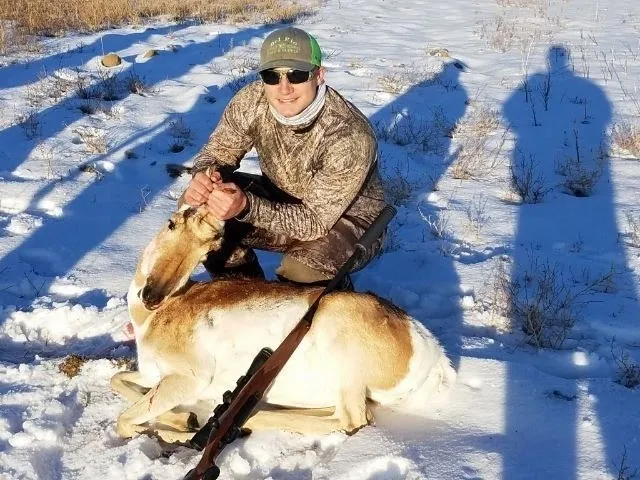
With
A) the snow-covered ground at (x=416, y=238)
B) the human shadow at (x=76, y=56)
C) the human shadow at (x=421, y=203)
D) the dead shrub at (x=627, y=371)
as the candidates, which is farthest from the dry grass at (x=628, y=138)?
the human shadow at (x=76, y=56)

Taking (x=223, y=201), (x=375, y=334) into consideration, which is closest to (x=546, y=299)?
(x=375, y=334)

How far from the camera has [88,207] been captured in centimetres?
596

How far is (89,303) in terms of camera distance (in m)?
4.52

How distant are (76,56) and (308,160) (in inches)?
312

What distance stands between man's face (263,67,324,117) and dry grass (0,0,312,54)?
28.1ft

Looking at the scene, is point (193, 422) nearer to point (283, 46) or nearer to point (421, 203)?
point (283, 46)

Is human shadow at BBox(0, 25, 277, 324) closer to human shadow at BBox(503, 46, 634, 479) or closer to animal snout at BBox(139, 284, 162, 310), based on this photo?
animal snout at BBox(139, 284, 162, 310)

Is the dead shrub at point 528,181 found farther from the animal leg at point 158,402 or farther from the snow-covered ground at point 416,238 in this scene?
the animal leg at point 158,402

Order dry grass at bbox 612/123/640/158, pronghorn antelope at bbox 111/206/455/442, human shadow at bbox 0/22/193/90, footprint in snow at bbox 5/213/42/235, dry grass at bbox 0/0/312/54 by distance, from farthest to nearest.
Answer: dry grass at bbox 0/0/312/54 < human shadow at bbox 0/22/193/90 < dry grass at bbox 612/123/640/158 < footprint in snow at bbox 5/213/42/235 < pronghorn antelope at bbox 111/206/455/442

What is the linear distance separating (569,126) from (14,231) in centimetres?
620

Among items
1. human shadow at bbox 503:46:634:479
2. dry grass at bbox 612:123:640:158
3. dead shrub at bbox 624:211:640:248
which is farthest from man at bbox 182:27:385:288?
dry grass at bbox 612:123:640:158

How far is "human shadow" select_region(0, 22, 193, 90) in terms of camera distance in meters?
9.33

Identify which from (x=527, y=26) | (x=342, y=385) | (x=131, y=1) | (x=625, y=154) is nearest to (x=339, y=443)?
(x=342, y=385)

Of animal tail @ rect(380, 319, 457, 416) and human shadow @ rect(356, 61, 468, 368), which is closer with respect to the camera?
animal tail @ rect(380, 319, 457, 416)
